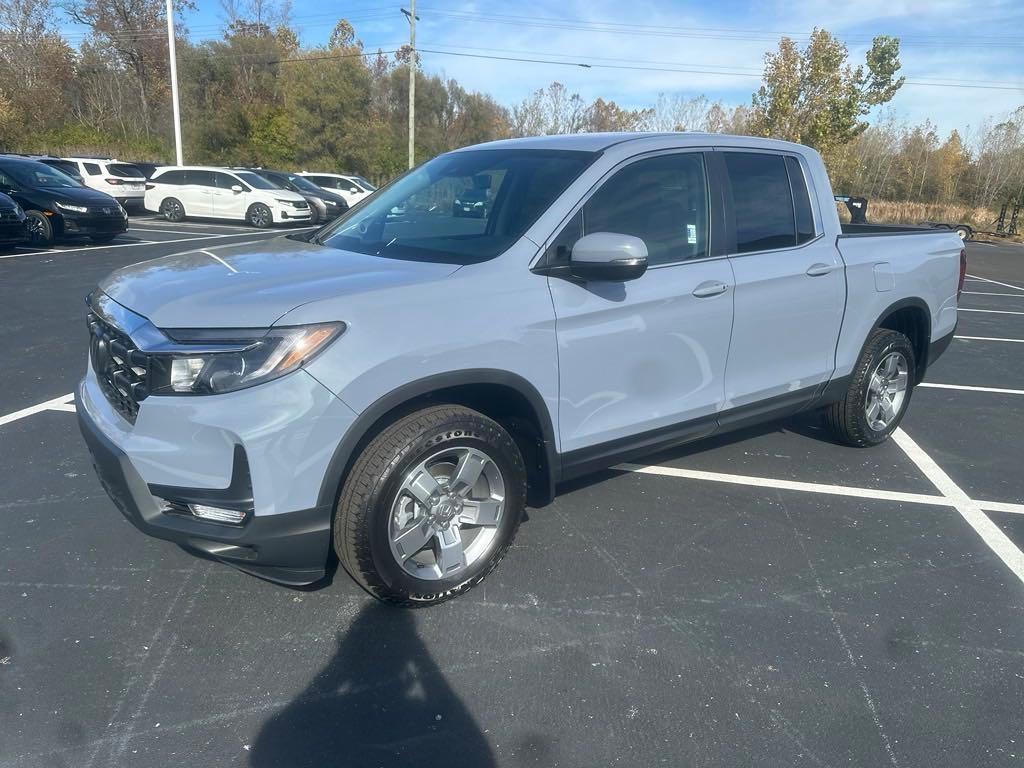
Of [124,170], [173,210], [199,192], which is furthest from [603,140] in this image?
[124,170]

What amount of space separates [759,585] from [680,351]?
1116 millimetres

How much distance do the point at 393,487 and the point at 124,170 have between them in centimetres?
2317

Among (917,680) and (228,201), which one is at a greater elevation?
(228,201)

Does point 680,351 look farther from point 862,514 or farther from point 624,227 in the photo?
point 862,514

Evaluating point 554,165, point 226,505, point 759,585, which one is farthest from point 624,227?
point 226,505

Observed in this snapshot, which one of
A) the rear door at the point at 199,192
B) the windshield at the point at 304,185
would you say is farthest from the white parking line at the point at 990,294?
the rear door at the point at 199,192

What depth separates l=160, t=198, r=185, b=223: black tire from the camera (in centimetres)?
2195

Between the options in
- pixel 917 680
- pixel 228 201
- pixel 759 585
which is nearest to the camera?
pixel 917 680

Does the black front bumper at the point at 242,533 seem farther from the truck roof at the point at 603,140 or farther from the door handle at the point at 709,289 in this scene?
the truck roof at the point at 603,140

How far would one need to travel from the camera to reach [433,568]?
322cm

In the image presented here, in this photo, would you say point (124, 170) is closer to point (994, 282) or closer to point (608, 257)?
point (994, 282)

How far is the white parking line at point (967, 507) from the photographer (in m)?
3.81

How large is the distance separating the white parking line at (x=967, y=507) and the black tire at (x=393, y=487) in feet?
8.28

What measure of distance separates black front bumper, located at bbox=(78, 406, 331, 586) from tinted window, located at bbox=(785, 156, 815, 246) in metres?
3.11
